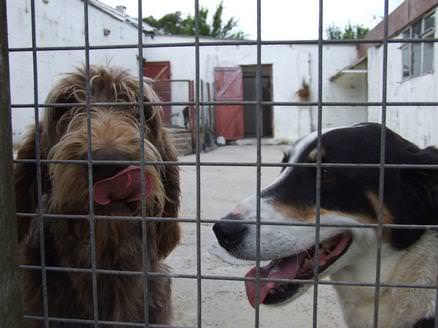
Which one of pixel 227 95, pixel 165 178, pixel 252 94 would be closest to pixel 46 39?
pixel 227 95

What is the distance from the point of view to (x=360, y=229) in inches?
87.4

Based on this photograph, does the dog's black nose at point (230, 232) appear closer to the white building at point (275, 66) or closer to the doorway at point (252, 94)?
the white building at point (275, 66)

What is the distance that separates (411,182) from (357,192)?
0.82 feet

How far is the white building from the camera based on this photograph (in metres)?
11.6

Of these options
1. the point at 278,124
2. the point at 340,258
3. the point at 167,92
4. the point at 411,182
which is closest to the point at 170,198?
the point at 340,258

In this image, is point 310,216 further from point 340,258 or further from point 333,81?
point 333,81

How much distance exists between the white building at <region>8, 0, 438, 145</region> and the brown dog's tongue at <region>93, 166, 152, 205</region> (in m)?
8.63

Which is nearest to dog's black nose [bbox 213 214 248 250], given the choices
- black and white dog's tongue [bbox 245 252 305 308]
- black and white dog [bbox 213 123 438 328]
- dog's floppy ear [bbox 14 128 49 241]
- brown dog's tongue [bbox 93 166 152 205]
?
black and white dog [bbox 213 123 438 328]

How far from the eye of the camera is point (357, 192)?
7.37 feet

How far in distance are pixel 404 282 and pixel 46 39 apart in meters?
13.5

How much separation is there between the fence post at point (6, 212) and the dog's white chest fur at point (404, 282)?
60.5 inches

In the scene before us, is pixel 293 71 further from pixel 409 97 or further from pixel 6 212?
pixel 6 212

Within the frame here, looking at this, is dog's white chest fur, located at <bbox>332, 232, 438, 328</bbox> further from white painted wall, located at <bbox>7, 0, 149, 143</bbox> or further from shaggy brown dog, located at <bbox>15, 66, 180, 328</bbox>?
white painted wall, located at <bbox>7, 0, 149, 143</bbox>

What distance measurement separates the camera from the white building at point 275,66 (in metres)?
11.6
